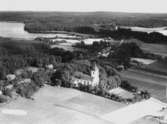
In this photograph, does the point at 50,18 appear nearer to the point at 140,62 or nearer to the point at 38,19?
the point at 38,19

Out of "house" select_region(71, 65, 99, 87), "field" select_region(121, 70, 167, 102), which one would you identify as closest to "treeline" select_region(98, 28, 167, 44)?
"field" select_region(121, 70, 167, 102)

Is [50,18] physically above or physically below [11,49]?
above

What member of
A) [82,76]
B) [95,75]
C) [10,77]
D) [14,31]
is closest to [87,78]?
[82,76]

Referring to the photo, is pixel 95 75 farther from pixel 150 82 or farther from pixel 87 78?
pixel 150 82

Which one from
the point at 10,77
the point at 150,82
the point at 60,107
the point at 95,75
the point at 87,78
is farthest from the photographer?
the point at 95,75

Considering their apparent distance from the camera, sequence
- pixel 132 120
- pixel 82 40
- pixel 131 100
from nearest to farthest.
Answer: pixel 132 120 < pixel 131 100 < pixel 82 40

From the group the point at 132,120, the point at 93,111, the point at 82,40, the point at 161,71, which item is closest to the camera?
the point at 132,120

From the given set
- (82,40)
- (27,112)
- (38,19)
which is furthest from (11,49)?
(27,112)
